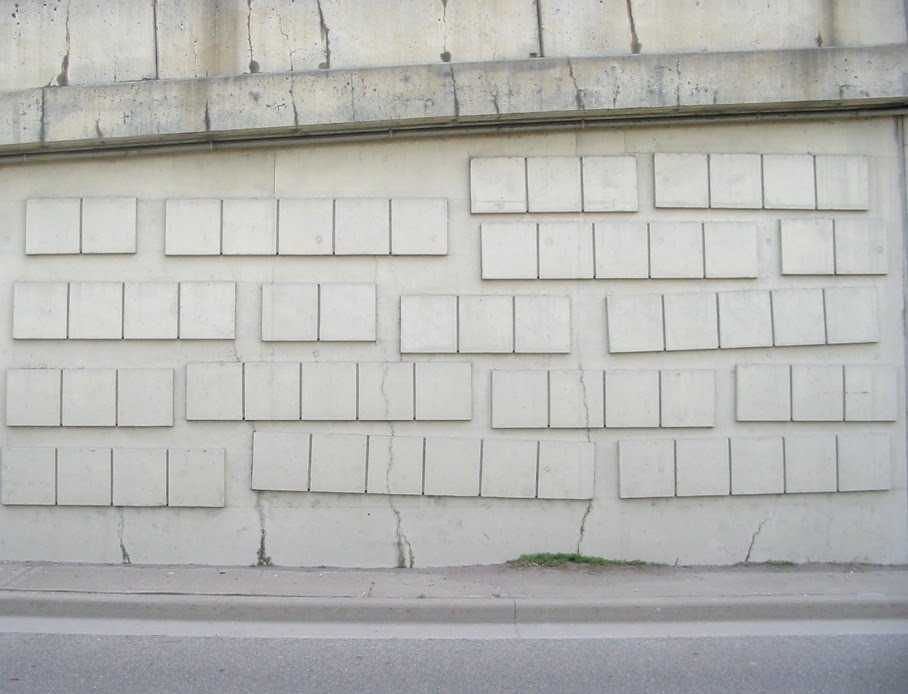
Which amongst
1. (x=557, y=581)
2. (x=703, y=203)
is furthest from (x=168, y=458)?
(x=703, y=203)

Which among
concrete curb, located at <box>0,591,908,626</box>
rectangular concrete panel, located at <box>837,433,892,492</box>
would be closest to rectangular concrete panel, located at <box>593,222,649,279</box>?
rectangular concrete panel, located at <box>837,433,892,492</box>

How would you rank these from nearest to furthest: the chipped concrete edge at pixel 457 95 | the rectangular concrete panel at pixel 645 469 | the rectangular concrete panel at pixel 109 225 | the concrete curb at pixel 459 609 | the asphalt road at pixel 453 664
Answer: the asphalt road at pixel 453 664
the concrete curb at pixel 459 609
the chipped concrete edge at pixel 457 95
the rectangular concrete panel at pixel 645 469
the rectangular concrete panel at pixel 109 225

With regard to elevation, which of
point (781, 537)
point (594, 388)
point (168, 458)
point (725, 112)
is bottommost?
point (781, 537)

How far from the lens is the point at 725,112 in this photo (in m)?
7.30

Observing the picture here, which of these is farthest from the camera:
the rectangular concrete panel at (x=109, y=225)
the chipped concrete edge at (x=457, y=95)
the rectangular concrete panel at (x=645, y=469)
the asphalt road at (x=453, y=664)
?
the rectangular concrete panel at (x=109, y=225)

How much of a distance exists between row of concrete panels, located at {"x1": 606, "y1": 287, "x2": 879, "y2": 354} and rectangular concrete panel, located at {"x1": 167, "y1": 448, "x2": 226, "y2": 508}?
11.5ft

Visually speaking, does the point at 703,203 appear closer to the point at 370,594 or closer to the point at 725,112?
the point at 725,112

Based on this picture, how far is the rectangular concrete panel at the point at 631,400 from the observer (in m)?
7.28

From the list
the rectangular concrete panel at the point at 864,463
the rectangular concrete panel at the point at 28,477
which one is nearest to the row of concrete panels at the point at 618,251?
the rectangular concrete panel at the point at 864,463

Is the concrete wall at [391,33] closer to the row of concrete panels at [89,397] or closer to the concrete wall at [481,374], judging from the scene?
the concrete wall at [481,374]

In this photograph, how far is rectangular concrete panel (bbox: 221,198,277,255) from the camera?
24.1ft

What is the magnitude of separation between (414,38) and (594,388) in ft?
11.1

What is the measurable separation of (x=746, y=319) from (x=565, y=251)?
5.43ft

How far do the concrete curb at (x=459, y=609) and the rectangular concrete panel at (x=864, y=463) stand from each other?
3.92ft
